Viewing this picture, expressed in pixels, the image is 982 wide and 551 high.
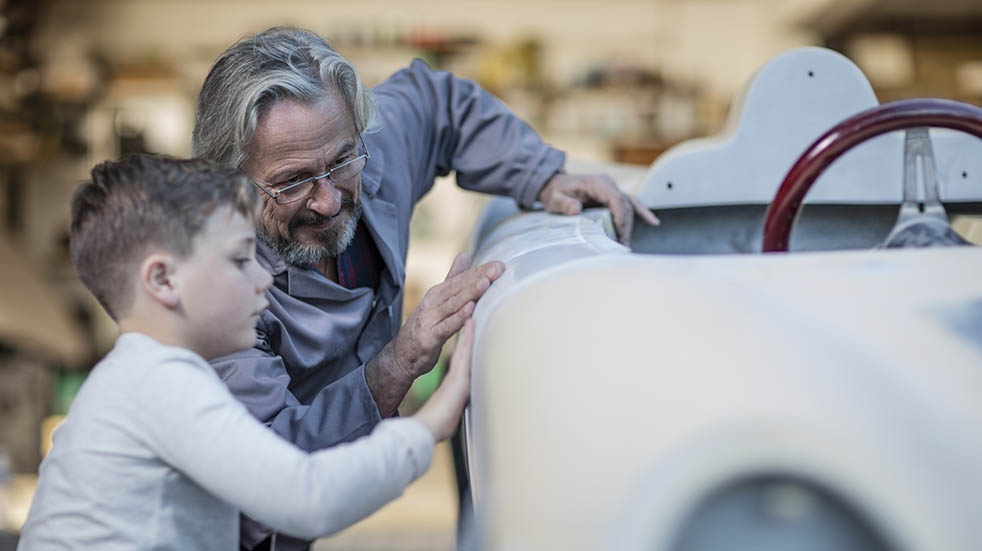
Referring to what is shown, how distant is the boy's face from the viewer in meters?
0.78

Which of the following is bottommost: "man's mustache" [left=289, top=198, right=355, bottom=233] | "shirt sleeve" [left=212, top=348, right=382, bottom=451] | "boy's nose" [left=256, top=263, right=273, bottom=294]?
"shirt sleeve" [left=212, top=348, right=382, bottom=451]

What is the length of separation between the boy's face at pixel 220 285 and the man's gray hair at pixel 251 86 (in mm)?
326

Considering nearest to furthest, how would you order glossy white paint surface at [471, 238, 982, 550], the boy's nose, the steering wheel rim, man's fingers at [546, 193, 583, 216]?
glossy white paint surface at [471, 238, 982, 550] < the boy's nose < the steering wheel rim < man's fingers at [546, 193, 583, 216]

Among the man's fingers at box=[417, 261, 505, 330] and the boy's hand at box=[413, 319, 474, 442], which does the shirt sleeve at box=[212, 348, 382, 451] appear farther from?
the boy's hand at box=[413, 319, 474, 442]

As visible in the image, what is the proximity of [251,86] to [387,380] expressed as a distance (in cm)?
37

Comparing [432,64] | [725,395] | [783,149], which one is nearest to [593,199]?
[783,149]

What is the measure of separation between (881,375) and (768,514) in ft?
0.31

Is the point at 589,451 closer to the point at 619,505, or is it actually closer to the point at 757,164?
the point at 619,505

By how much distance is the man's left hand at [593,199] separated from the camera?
1240 mm

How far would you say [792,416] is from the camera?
1.45 ft

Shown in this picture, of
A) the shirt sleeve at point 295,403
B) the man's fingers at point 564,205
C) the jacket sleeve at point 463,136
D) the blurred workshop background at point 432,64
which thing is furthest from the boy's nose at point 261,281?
the blurred workshop background at point 432,64

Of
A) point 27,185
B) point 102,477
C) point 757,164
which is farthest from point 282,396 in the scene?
point 27,185

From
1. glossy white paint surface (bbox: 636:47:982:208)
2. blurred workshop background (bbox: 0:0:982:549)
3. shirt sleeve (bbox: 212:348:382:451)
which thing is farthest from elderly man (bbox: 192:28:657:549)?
blurred workshop background (bbox: 0:0:982:549)

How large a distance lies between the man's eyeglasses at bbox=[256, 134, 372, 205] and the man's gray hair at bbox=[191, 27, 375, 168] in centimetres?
6
